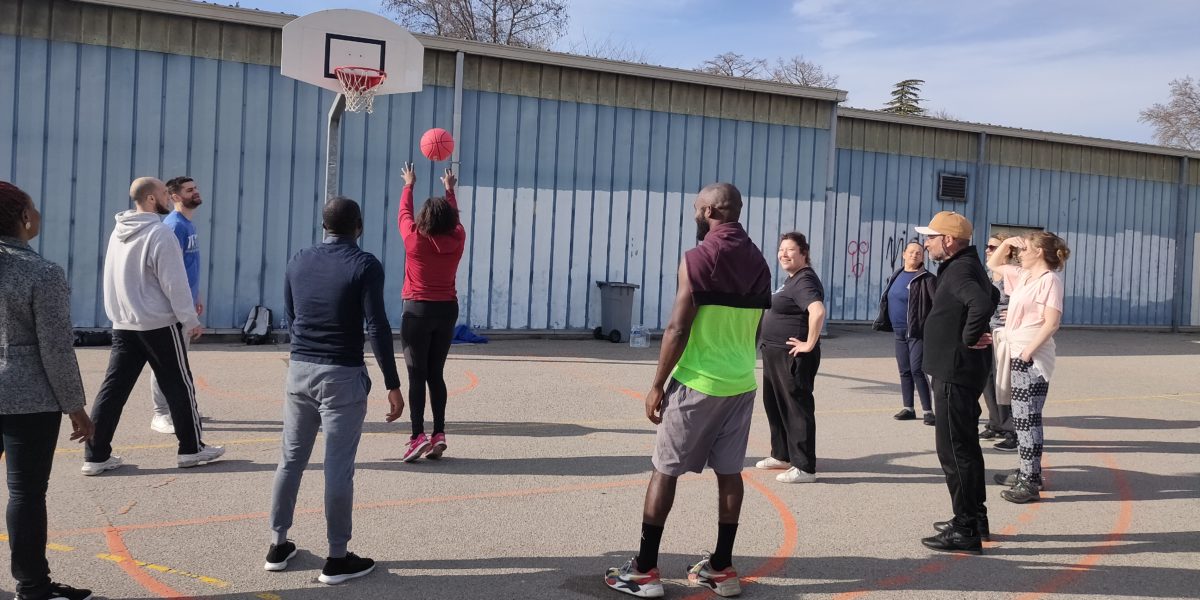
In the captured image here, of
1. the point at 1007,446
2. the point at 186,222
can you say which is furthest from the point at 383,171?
the point at 1007,446

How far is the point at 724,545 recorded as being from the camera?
4793 mm

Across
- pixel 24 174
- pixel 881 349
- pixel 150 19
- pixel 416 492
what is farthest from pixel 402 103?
pixel 416 492

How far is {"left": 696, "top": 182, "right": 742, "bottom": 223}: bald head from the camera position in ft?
15.9

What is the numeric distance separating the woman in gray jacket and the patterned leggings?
5.77m

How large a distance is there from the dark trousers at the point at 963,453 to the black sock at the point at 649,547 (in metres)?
1.96

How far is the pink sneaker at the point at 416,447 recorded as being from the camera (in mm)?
7215

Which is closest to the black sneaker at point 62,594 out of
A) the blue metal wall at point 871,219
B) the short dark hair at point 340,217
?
the short dark hair at point 340,217

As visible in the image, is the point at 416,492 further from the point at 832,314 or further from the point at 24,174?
the point at 832,314

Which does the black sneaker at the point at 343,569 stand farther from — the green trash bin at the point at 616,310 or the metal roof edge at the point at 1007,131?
the metal roof edge at the point at 1007,131

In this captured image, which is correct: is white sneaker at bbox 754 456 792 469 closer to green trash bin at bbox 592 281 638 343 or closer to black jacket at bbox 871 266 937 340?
black jacket at bbox 871 266 937 340

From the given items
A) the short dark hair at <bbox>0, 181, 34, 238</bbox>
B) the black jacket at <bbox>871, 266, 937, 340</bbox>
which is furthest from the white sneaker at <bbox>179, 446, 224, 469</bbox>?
the black jacket at <bbox>871, 266, 937, 340</bbox>

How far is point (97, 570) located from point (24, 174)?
10.7 metres

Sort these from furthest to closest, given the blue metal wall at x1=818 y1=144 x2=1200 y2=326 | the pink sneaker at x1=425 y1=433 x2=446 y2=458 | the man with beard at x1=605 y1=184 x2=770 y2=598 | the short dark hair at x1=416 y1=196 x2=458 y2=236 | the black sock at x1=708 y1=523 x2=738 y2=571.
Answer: the blue metal wall at x1=818 y1=144 x2=1200 y2=326, the pink sneaker at x1=425 y1=433 x2=446 y2=458, the short dark hair at x1=416 y1=196 x2=458 y2=236, the black sock at x1=708 y1=523 x2=738 y2=571, the man with beard at x1=605 y1=184 x2=770 y2=598

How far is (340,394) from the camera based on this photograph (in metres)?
4.75
